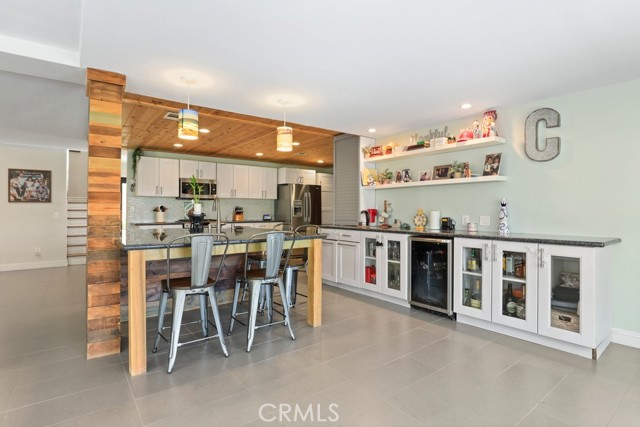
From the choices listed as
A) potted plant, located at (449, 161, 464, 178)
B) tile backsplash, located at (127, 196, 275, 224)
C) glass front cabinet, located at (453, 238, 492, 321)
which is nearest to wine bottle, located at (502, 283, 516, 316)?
glass front cabinet, located at (453, 238, 492, 321)

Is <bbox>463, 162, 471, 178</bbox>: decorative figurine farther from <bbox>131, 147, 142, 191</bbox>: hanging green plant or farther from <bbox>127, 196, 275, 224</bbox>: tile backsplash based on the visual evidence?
<bbox>131, 147, 142, 191</bbox>: hanging green plant

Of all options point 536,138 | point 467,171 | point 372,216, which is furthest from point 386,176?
point 536,138

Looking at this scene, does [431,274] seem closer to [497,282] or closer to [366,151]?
[497,282]

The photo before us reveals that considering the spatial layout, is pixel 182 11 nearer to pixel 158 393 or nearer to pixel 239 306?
pixel 158 393

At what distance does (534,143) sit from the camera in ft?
11.3

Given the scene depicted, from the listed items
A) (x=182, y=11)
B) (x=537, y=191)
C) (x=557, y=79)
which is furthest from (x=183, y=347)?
(x=557, y=79)

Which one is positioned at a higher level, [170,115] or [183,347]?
[170,115]

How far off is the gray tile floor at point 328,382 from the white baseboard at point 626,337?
73 millimetres

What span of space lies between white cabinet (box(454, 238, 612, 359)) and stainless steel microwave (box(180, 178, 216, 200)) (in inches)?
194

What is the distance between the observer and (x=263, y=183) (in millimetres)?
7520

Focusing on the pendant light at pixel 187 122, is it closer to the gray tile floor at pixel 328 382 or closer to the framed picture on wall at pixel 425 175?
the gray tile floor at pixel 328 382

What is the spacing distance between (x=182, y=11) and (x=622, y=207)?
12.2 feet

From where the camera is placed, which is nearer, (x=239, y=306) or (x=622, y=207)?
(x=622, y=207)

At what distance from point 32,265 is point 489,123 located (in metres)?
8.09
